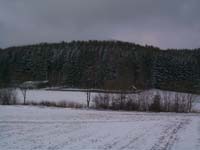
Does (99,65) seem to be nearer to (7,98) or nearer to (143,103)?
(7,98)

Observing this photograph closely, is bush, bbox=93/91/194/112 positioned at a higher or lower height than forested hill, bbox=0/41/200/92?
lower

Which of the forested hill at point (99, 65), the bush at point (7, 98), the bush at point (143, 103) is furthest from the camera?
the forested hill at point (99, 65)

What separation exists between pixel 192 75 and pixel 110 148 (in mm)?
74158

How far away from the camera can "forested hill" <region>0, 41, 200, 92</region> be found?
3162 inches

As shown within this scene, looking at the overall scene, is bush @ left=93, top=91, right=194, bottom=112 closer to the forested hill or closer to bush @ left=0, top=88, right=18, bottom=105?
bush @ left=0, top=88, right=18, bottom=105

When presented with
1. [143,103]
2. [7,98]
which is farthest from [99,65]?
[143,103]

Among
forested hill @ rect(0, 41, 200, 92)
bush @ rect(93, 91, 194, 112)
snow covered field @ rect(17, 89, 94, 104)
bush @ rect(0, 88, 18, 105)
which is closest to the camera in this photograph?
bush @ rect(93, 91, 194, 112)

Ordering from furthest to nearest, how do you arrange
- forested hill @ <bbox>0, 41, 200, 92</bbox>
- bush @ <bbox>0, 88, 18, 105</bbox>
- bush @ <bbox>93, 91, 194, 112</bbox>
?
1. forested hill @ <bbox>0, 41, 200, 92</bbox>
2. bush @ <bbox>0, 88, 18, 105</bbox>
3. bush @ <bbox>93, 91, 194, 112</bbox>

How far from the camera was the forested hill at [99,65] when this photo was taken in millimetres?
80312

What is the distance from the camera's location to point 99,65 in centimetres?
9194

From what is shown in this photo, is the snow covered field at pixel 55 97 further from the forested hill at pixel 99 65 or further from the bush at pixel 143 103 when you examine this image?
the forested hill at pixel 99 65

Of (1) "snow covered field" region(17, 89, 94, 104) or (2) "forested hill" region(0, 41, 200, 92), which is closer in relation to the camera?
(1) "snow covered field" region(17, 89, 94, 104)

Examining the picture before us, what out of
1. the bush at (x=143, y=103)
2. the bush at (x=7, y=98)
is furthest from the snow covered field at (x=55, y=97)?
the bush at (x=143, y=103)

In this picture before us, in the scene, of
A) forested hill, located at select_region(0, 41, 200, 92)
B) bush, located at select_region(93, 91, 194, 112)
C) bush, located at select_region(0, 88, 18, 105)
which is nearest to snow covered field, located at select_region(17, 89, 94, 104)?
bush, located at select_region(0, 88, 18, 105)
